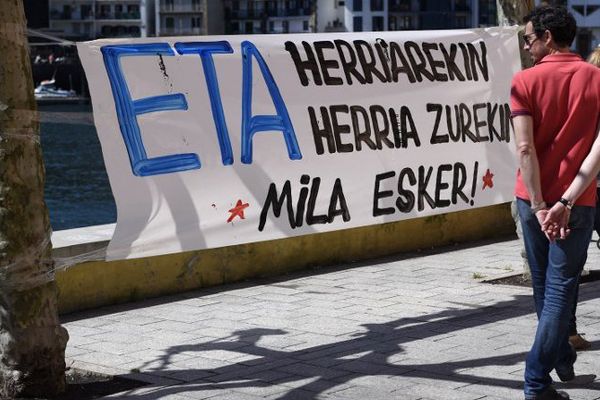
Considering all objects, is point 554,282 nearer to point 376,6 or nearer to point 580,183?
point 580,183

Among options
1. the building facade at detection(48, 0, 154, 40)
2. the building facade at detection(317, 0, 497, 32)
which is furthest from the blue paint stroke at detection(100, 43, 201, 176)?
the building facade at detection(48, 0, 154, 40)

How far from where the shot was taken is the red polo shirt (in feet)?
19.0

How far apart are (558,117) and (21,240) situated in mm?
2699

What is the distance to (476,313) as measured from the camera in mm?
8508

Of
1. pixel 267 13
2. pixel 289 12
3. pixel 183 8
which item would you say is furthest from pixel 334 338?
pixel 183 8

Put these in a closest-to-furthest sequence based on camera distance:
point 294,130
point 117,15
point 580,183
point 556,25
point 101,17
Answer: point 580,183
point 556,25
point 294,130
point 117,15
point 101,17

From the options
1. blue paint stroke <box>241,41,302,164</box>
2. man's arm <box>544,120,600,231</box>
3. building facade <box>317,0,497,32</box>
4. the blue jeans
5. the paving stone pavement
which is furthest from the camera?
building facade <box>317,0,497,32</box>

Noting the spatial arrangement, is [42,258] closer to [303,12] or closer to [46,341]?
[46,341]

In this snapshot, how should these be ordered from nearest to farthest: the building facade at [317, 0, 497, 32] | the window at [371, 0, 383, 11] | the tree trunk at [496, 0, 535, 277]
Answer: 1. the tree trunk at [496, 0, 535, 277]
2. the building facade at [317, 0, 497, 32]
3. the window at [371, 0, 383, 11]

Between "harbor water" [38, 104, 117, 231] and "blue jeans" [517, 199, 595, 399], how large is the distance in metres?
20.9

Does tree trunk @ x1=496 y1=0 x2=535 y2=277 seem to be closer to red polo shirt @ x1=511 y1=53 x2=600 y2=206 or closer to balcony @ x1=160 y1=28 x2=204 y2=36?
red polo shirt @ x1=511 y1=53 x2=600 y2=206

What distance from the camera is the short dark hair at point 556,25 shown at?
19.6 ft

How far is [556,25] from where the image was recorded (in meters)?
5.98

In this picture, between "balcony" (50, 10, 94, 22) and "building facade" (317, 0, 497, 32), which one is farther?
"balcony" (50, 10, 94, 22)
